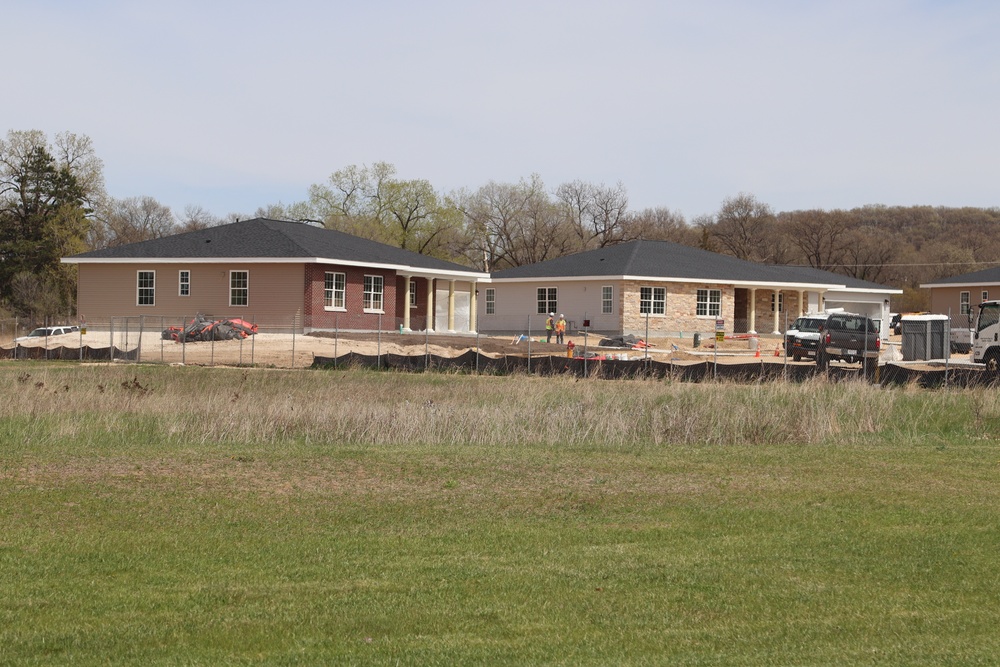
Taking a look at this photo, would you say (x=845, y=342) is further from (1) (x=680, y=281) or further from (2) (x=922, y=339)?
(1) (x=680, y=281)

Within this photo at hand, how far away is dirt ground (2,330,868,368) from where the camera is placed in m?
36.0

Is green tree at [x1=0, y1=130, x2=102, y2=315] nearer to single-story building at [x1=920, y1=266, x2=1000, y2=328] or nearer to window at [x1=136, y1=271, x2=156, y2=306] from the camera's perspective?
window at [x1=136, y1=271, x2=156, y2=306]

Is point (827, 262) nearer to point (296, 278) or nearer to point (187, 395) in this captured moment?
point (296, 278)

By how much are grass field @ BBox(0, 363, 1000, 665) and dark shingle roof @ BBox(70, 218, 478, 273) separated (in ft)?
84.8

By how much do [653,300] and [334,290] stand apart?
1656 centimetres

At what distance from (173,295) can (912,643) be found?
41772 mm

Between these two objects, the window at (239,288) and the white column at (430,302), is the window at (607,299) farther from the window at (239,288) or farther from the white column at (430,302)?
the window at (239,288)

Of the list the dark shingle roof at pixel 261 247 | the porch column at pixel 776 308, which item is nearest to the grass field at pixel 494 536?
the dark shingle roof at pixel 261 247

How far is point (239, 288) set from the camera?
4469 centimetres

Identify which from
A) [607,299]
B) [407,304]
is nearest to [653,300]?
[607,299]

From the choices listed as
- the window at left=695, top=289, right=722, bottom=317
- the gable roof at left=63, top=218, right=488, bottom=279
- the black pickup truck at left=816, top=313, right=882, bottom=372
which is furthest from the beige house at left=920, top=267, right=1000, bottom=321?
the gable roof at left=63, top=218, right=488, bottom=279

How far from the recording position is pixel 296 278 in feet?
143

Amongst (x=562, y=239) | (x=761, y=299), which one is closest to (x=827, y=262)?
(x=562, y=239)

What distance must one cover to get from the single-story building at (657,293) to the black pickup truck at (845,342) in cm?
1584
